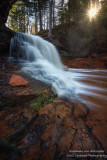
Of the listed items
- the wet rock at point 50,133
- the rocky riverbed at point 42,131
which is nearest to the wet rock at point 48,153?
the rocky riverbed at point 42,131

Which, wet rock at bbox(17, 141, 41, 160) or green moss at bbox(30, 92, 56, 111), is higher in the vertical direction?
green moss at bbox(30, 92, 56, 111)

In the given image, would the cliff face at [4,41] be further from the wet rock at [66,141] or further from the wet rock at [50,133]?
the wet rock at [66,141]

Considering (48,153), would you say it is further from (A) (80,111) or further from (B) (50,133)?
(A) (80,111)

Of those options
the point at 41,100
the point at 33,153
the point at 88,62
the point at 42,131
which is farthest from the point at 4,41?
the point at 88,62

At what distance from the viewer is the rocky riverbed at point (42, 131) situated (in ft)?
3.24

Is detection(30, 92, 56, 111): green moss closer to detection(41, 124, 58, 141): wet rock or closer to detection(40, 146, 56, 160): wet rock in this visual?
detection(41, 124, 58, 141): wet rock

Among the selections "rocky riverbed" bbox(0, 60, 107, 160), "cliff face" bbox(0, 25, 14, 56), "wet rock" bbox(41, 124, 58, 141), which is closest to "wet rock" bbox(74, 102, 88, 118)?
"rocky riverbed" bbox(0, 60, 107, 160)

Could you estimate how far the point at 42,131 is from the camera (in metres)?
1.27

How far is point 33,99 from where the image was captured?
6.32 ft

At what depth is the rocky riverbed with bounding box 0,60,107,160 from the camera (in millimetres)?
989

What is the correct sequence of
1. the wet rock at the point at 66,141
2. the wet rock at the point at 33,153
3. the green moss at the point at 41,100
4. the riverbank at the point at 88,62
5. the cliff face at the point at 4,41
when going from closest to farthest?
the wet rock at the point at 33,153 → the wet rock at the point at 66,141 → the green moss at the point at 41,100 → the cliff face at the point at 4,41 → the riverbank at the point at 88,62

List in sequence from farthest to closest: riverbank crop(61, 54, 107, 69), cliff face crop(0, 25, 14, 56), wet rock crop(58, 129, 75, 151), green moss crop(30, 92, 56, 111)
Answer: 1. riverbank crop(61, 54, 107, 69)
2. cliff face crop(0, 25, 14, 56)
3. green moss crop(30, 92, 56, 111)
4. wet rock crop(58, 129, 75, 151)

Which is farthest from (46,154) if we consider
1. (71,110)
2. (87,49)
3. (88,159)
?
(87,49)

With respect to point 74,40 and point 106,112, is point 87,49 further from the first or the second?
point 106,112
